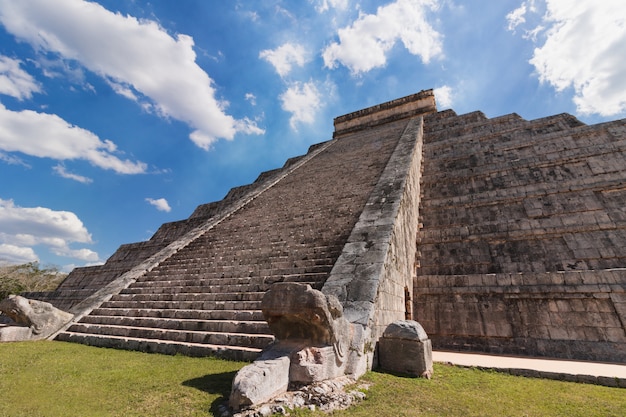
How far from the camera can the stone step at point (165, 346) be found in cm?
432

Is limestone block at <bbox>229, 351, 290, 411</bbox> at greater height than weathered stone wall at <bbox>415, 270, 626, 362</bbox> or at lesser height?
lesser

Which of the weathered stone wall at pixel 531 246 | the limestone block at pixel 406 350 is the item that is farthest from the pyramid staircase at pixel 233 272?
the weathered stone wall at pixel 531 246

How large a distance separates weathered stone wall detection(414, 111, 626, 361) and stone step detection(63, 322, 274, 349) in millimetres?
3945

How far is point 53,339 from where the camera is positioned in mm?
6074

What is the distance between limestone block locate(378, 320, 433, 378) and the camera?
4023 mm

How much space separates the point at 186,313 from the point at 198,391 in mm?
3016

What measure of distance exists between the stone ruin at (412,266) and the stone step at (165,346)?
2 centimetres

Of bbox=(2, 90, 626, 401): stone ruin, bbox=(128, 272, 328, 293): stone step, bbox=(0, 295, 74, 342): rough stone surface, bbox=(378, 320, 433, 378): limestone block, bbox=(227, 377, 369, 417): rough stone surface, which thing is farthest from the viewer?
bbox=(128, 272, 328, 293): stone step

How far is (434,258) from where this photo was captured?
784 centimetres

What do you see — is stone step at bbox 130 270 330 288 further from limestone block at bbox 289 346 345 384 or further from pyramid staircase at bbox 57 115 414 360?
limestone block at bbox 289 346 345 384

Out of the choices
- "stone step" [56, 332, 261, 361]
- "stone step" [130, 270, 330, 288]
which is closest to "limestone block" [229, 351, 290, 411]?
"stone step" [56, 332, 261, 361]

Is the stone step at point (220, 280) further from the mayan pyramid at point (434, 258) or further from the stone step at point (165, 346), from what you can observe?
the stone step at point (165, 346)

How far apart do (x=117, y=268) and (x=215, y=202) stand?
232 inches

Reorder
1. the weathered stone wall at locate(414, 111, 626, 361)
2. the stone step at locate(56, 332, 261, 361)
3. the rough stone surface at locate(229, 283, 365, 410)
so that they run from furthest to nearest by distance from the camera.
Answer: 1. the weathered stone wall at locate(414, 111, 626, 361)
2. the stone step at locate(56, 332, 261, 361)
3. the rough stone surface at locate(229, 283, 365, 410)
